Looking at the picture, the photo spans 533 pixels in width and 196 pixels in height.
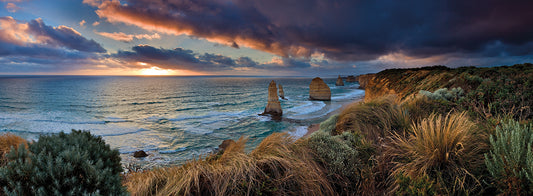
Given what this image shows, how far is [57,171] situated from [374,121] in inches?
256

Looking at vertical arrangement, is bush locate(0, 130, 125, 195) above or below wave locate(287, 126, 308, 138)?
above

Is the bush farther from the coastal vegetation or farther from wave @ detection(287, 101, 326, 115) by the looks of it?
wave @ detection(287, 101, 326, 115)

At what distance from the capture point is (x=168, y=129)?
22281 mm

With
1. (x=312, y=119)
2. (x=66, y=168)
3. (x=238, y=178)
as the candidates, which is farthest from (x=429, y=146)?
(x=312, y=119)


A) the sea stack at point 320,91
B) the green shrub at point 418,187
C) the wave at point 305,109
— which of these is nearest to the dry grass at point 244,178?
the green shrub at point 418,187

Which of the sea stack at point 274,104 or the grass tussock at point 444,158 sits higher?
the grass tussock at point 444,158

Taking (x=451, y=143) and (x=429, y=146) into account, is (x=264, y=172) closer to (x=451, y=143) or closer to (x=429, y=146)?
(x=429, y=146)

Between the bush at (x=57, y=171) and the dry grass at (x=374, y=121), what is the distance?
16.3 feet

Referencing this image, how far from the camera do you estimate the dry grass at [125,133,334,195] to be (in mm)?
2850

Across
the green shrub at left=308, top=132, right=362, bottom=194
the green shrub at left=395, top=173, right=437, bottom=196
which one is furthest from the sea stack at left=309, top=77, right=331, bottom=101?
the green shrub at left=395, top=173, right=437, bottom=196

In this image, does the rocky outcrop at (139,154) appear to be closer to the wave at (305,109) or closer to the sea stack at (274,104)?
the sea stack at (274,104)

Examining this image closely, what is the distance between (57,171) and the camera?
1.55m

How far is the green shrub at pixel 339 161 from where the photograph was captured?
3215 millimetres

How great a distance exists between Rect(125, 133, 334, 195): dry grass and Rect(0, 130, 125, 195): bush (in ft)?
3.92
